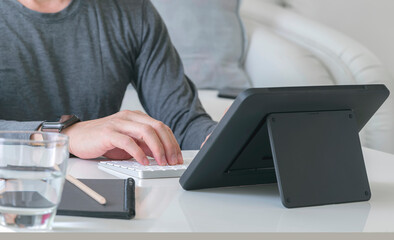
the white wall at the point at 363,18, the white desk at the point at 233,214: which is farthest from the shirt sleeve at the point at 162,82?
the white wall at the point at 363,18

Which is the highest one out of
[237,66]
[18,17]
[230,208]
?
[230,208]

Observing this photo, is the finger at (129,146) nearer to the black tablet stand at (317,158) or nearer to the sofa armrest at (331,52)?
the black tablet stand at (317,158)

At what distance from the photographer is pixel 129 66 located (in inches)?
53.2

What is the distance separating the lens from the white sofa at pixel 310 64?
94.1 inches

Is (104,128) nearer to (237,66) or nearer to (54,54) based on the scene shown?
(54,54)

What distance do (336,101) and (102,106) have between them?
763 mm

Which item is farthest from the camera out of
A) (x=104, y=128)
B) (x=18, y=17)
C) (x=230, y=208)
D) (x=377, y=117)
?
(x=377, y=117)

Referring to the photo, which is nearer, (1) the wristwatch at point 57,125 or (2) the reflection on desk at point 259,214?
(2) the reflection on desk at point 259,214

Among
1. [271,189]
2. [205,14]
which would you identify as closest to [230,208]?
[271,189]

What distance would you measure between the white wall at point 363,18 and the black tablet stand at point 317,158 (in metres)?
2.46

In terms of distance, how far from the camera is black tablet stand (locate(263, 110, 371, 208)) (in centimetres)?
60

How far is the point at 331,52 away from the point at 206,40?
0.52 m

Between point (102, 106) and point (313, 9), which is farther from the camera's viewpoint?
point (313, 9)

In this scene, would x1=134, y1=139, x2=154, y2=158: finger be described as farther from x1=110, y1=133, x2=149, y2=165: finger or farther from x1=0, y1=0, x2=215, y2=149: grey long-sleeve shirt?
x1=0, y1=0, x2=215, y2=149: grey long-sleeve shirt
